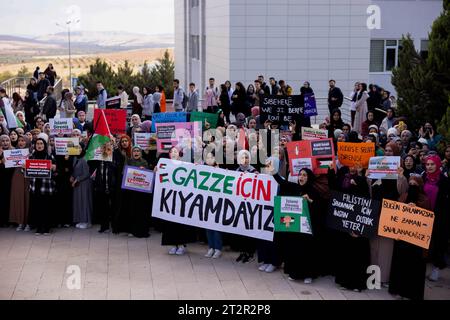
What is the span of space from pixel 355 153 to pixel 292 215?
157 centimetres

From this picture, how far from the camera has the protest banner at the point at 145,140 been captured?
13.9m

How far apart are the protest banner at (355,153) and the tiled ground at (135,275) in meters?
1.98

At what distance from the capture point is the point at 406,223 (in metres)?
10.0

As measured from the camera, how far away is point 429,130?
14.3m

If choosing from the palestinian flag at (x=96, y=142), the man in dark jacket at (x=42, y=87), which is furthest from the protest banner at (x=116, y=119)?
the man in dark jacket at (x=42, y=87)

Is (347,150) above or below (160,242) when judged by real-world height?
above

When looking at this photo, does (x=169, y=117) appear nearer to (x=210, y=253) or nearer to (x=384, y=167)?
(x=210, y=253)

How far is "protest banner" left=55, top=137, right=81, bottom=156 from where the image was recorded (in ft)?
44.7

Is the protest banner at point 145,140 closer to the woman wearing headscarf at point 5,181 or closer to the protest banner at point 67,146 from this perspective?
the protest banner at point 67,146

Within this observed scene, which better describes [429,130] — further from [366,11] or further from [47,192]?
[366,11]
